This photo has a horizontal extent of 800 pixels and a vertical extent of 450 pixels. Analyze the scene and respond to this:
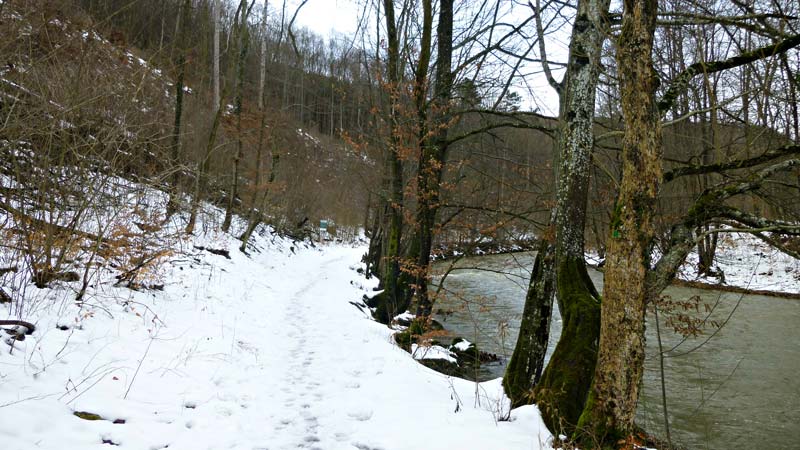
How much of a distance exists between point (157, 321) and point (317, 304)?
455 centimetres

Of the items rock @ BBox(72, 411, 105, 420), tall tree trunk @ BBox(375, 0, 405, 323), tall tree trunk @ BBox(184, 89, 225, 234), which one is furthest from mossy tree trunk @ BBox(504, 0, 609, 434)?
tall tree trunk @ BBox(184, 89, 225, 234)

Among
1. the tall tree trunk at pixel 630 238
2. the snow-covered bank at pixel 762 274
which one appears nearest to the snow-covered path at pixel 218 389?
the tall tree trunk at pixel 630 238

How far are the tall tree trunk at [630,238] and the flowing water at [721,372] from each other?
632 millimetres

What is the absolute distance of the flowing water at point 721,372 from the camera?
6.60 m

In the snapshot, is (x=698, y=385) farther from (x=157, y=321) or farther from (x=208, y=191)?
(x=208, y=191)

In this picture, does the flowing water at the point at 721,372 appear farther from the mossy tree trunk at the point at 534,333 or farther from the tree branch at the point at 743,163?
the tree branch at the point at 743,163

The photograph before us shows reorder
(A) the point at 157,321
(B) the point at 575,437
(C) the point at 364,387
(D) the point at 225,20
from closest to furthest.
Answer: (B) the point at 575,437, (C) the point at 364,387, (A) the point at 157,321, (D) the point at 225,20

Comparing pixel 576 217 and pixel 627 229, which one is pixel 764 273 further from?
pixel 627 229

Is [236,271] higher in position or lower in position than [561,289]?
lower

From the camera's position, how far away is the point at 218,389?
479 centimetres

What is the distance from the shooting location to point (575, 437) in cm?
371

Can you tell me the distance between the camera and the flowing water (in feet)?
21.7

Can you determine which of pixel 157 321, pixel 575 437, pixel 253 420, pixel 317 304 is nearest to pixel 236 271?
pixel 317 304

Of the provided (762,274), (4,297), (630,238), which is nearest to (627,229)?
(630,238)
